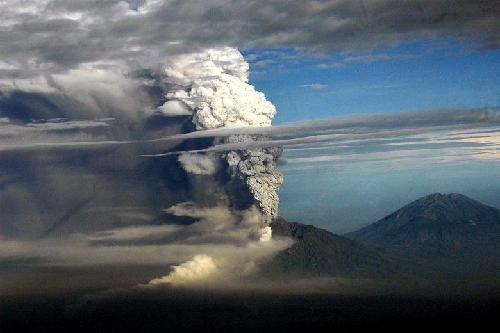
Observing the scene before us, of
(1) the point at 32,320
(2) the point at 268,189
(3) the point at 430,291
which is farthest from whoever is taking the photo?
(3) the point at 430,291

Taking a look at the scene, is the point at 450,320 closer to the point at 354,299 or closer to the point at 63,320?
the point at 354,299

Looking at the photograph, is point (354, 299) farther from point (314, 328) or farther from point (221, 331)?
point (221, 331)

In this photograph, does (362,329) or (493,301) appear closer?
(362,329)

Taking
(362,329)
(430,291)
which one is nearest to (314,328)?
(362,329)

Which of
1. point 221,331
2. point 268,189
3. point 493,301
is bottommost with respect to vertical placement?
point 221,331

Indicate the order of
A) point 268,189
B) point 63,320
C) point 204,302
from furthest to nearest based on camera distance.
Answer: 1. point 204,302
2. point 63,320
3. point 268,189

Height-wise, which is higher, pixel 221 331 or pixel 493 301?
pixel 493 301
